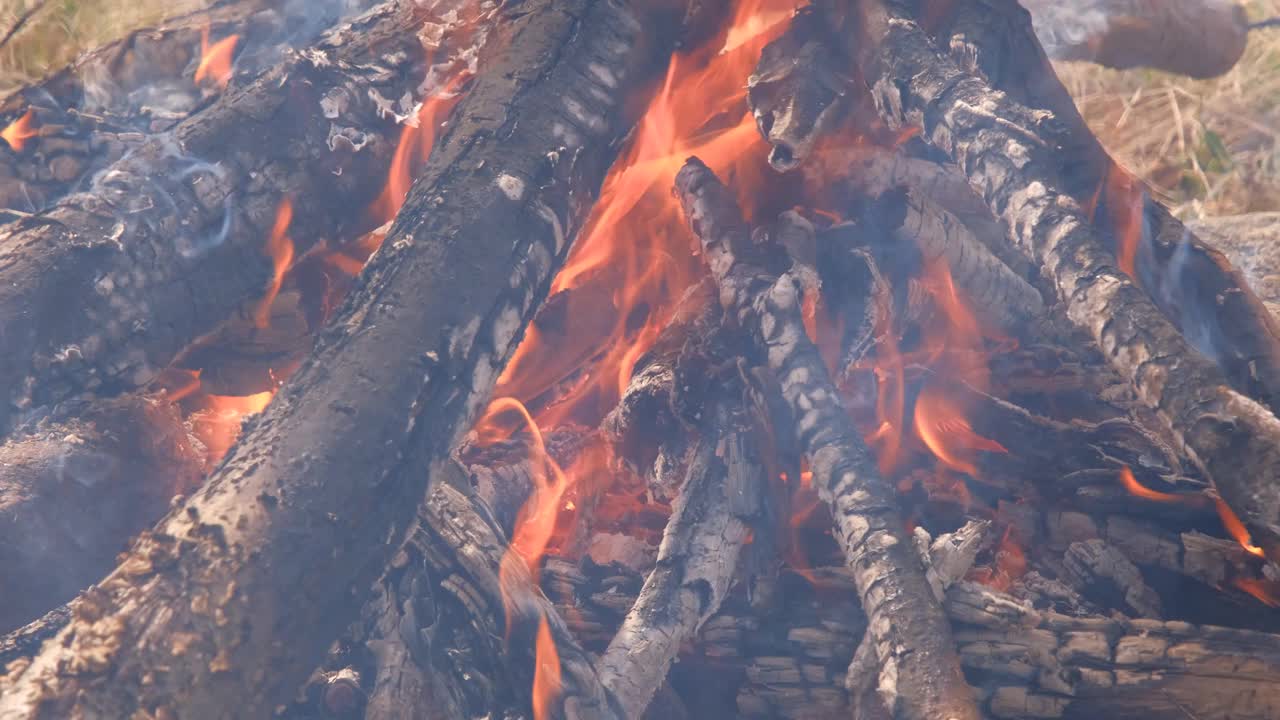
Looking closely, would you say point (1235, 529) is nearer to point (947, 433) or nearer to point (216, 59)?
point (947, 433)

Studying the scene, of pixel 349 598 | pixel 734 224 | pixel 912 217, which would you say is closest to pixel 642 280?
pixel 734 224

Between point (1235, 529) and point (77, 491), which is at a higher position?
point (77, 491)

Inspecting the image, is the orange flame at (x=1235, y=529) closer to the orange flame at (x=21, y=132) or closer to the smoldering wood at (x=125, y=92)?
the smoldering wood at (x=125, y=92)

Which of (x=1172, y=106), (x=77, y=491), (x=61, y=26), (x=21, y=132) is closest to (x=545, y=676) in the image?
(x=77, y=491)

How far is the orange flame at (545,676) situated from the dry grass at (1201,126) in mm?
6114

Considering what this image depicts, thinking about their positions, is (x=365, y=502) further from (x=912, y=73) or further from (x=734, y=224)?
(x=912, y=73)

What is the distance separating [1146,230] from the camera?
356 cm

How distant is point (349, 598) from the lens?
7.64 feet

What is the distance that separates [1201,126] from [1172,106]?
313mm

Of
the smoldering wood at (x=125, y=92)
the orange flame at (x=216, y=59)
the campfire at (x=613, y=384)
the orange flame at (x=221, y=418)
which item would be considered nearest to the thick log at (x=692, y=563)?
the campfire at (x=613, y=384)

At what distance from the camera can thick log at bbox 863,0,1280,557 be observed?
226cm

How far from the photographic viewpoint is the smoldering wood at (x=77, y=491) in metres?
2.77

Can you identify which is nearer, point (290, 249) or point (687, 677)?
point (687, 677)

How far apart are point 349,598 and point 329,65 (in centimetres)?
234
